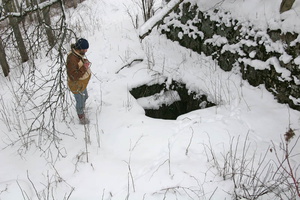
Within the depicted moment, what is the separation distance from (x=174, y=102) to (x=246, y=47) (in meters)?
1.83

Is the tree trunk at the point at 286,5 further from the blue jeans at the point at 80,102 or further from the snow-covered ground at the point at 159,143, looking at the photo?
the blue jeans at the point at 80,102

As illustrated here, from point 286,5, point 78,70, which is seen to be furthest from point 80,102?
point 286,5

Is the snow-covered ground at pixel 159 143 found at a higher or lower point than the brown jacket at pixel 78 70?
lower

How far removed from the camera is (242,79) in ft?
14.5

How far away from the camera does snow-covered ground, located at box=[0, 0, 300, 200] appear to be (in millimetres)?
2623

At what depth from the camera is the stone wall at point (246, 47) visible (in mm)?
3619

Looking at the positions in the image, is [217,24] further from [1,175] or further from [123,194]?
[1,175]

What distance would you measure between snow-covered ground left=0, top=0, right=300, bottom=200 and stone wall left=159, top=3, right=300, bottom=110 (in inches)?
7.2

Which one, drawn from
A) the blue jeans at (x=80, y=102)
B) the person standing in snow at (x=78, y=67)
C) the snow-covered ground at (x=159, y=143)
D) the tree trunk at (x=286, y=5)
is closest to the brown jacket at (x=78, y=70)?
the person standing in snow at (x=78, y=67)

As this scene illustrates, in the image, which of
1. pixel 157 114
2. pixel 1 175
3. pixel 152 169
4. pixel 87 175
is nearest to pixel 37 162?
pixel 1 175

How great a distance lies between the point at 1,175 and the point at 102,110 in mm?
1820

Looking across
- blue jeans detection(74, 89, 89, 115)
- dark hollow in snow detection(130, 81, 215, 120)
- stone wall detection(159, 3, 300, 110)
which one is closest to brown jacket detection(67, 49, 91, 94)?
blue jeans detection(74, 89, 89, 115)

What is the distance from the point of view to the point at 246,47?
4.25 meters

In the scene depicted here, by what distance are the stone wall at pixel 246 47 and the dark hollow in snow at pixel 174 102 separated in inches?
37.0
